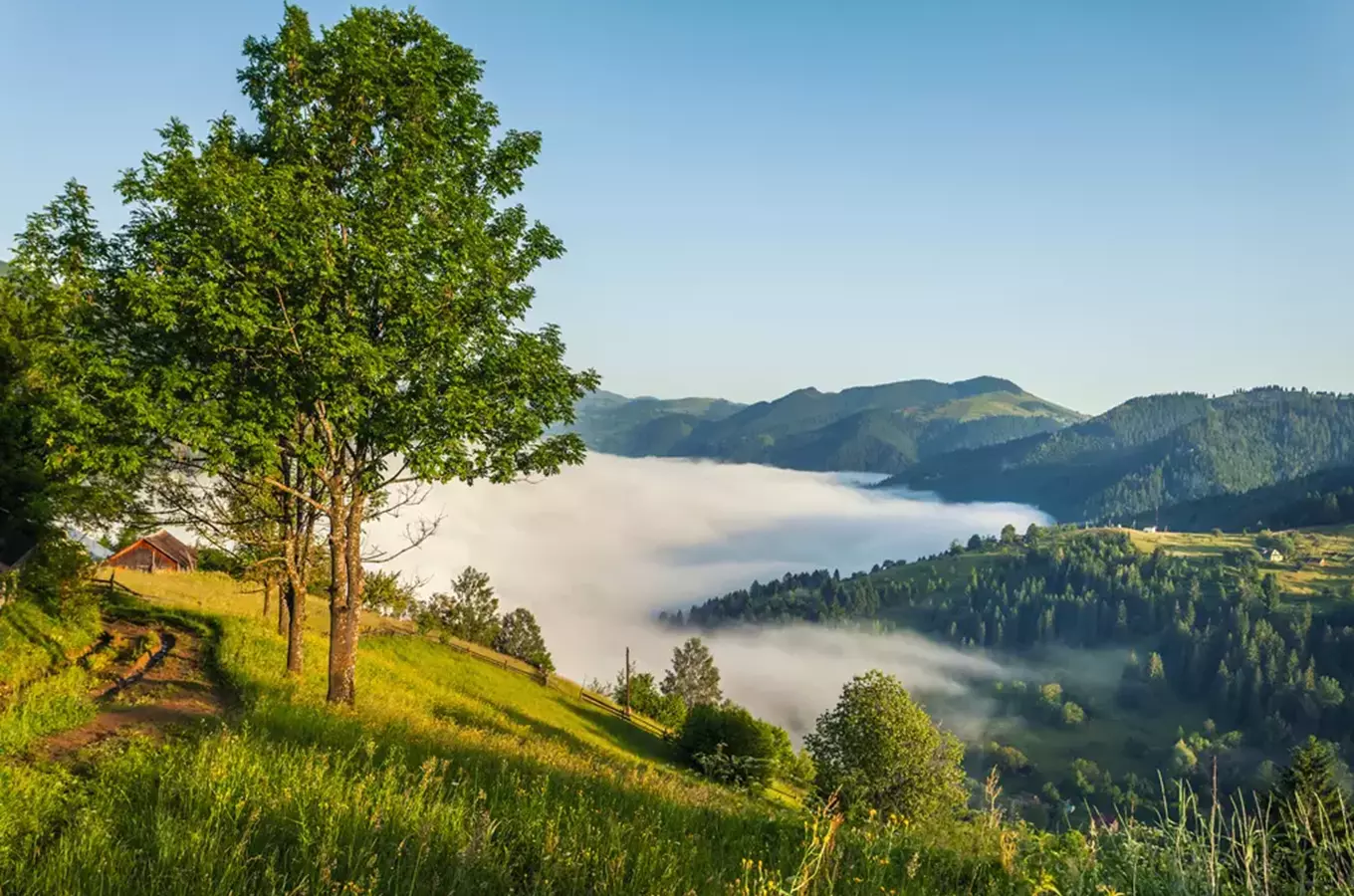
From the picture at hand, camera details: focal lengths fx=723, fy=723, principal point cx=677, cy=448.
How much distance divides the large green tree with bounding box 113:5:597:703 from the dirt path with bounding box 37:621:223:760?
294 cm

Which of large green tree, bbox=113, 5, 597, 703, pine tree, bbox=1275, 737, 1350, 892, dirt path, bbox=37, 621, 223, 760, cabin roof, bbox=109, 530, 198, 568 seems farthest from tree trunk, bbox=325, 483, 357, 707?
cabin roof, bbox=109, 530, 198, 568

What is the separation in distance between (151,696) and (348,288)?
8.54 m

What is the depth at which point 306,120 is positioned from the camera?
15.0 m

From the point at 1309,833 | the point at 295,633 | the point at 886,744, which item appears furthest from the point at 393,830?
the point at 886,744

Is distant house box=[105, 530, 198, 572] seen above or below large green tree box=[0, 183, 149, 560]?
below

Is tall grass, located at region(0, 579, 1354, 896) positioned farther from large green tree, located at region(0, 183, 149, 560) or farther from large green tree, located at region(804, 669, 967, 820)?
large green tree, located at region(804, 669, 967, 820)

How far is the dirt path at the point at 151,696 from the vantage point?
32.2 ft

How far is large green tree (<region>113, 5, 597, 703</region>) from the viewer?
503 inches

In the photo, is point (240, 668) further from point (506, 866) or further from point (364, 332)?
point (506, 866)

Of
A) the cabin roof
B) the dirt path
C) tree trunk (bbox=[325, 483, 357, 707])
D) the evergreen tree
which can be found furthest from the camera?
the evergreen tree

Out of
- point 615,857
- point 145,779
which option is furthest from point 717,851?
point 145,779

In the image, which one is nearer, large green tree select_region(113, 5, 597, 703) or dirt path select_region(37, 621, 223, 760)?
dirt path select_region(37, 621, 223, 760)

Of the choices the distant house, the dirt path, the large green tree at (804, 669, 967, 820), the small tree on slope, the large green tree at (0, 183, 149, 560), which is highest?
the large green tree at (0, 183, 149, 560)

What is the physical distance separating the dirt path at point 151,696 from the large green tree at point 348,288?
9.64ft
